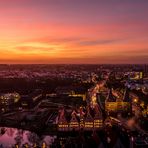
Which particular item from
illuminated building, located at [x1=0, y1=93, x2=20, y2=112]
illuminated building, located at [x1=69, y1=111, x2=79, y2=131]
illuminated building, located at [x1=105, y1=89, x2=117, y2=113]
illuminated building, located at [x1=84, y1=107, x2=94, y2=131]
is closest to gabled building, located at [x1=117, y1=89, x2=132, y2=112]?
illuminated building, located at [x1=105, y1=89, x2=117, y2=113]

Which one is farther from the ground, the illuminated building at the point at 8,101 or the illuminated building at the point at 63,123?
the illuminated building at the point at 63,123

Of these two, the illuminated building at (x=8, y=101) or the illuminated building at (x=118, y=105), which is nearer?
the illuminated building at (x=118, y=105)

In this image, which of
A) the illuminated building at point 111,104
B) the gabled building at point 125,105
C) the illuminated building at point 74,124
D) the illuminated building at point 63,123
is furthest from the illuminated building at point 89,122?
the illuminated building at point 111,104

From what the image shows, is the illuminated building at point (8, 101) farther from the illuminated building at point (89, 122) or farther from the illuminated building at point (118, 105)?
the illuminated building at point (89, 122)

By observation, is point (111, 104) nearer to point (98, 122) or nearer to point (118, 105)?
point (118, 105)

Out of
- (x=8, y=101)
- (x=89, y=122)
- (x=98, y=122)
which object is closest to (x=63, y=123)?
(x=89, y=122)

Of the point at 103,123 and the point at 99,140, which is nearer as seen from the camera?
the point at 99,140

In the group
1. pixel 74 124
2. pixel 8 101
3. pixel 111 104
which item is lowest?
pixel 8 101

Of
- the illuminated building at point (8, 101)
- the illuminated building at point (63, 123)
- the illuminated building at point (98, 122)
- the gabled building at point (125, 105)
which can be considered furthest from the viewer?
the illuminated building at point (8, 101)

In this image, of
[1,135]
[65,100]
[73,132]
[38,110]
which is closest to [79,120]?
[73,132]

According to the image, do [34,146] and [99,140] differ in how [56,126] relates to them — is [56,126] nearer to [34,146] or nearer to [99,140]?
[34,146]

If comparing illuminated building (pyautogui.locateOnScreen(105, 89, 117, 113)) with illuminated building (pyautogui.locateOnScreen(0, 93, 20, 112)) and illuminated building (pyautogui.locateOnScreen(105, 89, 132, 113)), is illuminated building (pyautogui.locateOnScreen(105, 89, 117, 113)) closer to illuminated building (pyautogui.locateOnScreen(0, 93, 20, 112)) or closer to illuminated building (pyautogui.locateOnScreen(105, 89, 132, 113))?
illuminated building (pyautogui.locateOnScreen(105, 89, 132, 113))
